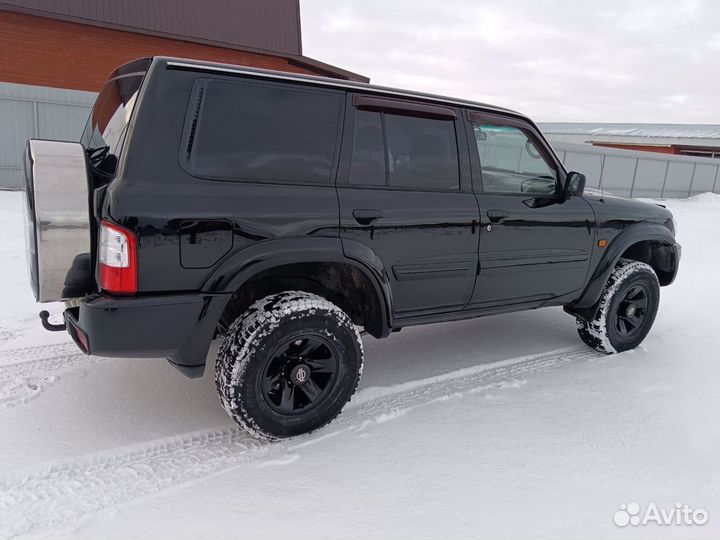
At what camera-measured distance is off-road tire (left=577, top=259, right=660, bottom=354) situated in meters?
4.17

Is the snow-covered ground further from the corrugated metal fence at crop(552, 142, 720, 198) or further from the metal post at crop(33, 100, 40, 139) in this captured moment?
the corrugated metal fence at crop(552, 142, 720, 198)

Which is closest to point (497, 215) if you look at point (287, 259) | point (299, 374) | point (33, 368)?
point (287, 259)

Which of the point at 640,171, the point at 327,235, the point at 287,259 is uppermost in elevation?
the point at 640,171

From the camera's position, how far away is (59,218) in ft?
7.95

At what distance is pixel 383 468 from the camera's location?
2623mm

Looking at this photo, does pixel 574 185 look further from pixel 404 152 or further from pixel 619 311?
pixel 404 152

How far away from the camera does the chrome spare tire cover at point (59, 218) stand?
242cm

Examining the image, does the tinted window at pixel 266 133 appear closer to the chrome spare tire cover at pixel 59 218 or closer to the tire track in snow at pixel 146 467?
the chrome spare tire cover at pixel 59 218

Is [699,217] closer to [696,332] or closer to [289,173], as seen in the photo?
[696,332]

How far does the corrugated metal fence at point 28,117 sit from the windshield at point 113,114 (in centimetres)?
978

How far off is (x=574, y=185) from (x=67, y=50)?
1549 centimetres

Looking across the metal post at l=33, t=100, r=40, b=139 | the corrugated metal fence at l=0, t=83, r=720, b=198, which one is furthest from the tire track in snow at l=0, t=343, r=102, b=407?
the metal post at l=33, t=100, r=40, b=139

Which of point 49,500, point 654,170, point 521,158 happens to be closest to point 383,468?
point 49,500

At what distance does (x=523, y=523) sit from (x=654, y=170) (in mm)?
20818
